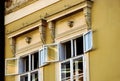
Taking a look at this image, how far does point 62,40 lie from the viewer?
8.40m

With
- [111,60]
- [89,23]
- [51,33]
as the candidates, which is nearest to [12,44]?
[51,33]

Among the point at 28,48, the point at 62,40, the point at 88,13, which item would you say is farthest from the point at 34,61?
the point at 88,13

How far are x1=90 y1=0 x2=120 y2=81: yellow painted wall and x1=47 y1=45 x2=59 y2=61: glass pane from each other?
4.43 feet

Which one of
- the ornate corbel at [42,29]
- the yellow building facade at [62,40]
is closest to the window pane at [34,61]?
the yellow building facade at [62,40]

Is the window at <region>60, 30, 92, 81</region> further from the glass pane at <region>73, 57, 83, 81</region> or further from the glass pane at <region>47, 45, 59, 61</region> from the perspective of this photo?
the glass pane at <region>47, 45, 59, 61</region>

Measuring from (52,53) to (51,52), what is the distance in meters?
0.04

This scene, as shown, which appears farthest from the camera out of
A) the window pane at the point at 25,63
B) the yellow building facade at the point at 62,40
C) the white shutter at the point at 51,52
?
the window pane at the point at 25,63

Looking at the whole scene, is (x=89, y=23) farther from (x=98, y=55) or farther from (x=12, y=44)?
(x=12, y=44)

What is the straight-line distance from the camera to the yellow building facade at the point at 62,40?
283 inches

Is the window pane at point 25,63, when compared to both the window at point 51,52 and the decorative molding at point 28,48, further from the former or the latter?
the window at point 51,52

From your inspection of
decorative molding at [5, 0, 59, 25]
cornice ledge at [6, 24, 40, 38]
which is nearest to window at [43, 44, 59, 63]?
cornice ledge at [6, 24, 40, 38]

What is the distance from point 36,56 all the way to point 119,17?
307 centimetres

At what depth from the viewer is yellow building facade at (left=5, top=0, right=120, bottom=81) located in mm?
7187

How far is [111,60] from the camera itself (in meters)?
6.98
